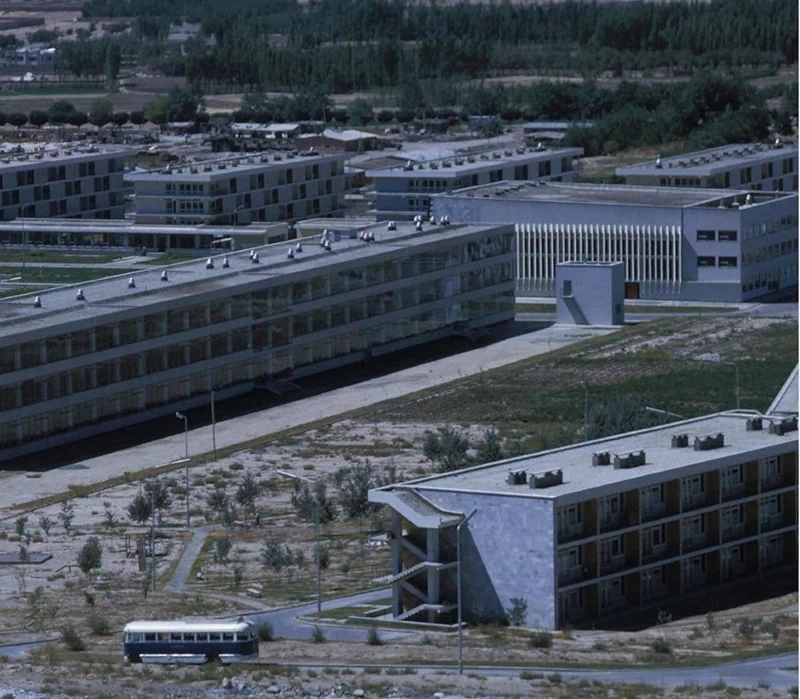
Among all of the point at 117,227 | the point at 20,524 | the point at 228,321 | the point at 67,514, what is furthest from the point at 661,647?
the point at 117,227

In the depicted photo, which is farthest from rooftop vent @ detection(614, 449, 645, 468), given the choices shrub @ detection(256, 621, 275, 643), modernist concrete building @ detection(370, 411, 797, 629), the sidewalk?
the sidewalk

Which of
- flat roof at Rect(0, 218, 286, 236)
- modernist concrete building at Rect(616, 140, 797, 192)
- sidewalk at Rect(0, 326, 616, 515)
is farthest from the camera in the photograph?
modernist concrete building at Rect(616, 140, 797, 192)

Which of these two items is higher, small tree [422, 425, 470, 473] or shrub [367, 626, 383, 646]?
shrub [367, 626, 383, 646]

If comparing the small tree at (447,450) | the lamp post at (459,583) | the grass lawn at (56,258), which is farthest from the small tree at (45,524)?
the grass lawn at (56,258)

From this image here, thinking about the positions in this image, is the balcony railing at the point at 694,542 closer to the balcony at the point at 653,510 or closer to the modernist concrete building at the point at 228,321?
the balcony at the point at 653,510

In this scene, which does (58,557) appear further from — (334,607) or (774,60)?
(774,60)

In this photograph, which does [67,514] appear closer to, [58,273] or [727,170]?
[58,273]

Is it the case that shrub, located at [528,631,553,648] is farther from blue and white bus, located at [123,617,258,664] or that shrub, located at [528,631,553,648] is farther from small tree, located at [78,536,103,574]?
small tree, located at [78,536,103,574]
